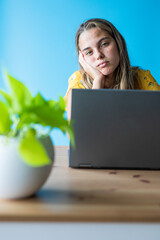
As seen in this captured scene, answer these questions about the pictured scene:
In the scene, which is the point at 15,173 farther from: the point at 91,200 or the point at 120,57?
the point at 120,57

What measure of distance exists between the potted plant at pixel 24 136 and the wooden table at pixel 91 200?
4 centimetres

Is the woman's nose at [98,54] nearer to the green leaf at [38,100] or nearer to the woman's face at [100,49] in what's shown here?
the woman's face at [100,49]

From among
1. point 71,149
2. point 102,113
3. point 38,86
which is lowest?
point 71,149

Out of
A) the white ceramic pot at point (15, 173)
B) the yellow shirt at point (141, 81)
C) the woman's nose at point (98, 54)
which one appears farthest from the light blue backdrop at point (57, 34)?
the white ceramic pot at point (15, 173)

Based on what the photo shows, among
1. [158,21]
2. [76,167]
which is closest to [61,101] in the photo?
[76,167]

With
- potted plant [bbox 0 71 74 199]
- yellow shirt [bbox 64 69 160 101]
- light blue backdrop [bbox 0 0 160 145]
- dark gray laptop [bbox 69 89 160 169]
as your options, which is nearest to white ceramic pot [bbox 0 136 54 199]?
potted plant [bbox 0 71 74 199]

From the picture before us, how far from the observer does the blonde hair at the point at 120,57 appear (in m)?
1.64

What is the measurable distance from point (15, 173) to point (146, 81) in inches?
58.3

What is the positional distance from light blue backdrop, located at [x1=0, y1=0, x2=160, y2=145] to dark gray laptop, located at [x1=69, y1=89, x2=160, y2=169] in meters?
2.15

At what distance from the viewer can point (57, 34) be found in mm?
2941

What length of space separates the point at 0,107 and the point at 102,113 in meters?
0.39

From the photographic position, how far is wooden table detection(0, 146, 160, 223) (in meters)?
0.43

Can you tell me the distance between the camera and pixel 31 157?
39cm

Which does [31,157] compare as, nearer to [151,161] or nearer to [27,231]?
[27,231]
